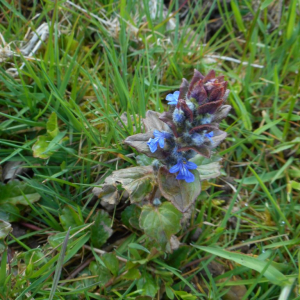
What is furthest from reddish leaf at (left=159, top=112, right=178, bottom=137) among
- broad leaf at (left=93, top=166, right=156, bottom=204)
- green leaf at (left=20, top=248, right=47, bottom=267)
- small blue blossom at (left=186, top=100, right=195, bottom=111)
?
green leaf at (left=20, top=248, right=47, bottom=267)

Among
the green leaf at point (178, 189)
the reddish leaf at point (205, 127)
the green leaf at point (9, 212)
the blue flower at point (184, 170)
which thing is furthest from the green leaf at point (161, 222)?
the green leaf at point (9, 212)

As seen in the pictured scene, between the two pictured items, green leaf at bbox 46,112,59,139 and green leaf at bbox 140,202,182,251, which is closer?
green leaf at bbox 140,202,182,251

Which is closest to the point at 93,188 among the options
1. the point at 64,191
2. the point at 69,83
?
the point at 64,191

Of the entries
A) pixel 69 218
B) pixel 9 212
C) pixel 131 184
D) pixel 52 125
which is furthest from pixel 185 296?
pixel 52 125

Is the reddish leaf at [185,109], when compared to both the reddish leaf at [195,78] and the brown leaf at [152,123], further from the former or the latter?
the brown leaf at [152,123]

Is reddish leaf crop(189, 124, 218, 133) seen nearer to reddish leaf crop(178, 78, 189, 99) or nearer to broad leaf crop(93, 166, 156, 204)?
reddish leaf crop(178, 78, 189, 99)

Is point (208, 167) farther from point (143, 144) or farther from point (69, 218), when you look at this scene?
point (69, 218)

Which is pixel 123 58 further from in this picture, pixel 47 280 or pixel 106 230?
pixel 47 280
